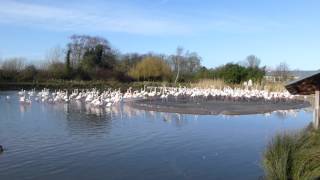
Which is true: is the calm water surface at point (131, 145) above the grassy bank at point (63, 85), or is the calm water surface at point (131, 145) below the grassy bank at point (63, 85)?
below

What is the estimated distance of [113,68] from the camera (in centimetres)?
7025

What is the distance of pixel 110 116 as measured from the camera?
82.1ft

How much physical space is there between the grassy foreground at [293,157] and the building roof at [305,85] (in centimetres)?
97

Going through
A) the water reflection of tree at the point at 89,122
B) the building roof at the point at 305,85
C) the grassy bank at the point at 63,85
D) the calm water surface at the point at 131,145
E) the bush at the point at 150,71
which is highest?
the bush at the point at 150,71

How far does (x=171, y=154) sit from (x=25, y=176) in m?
4.66

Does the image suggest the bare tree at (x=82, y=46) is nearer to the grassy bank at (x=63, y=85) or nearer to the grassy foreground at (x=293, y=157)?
the grassy bank at (x=63, y=85)

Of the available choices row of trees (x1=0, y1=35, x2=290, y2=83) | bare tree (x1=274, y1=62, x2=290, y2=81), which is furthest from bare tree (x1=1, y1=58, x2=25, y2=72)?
bare tree (x1=274, y1=62, x2=290, y2=81)

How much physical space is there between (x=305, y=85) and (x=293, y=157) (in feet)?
6.70

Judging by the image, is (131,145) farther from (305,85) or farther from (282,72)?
(282,72)

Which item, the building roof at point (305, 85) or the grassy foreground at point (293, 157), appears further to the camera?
the building roof at point (305, 85)

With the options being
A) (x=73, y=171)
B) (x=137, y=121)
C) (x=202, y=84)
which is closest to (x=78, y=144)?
(x=73, y=171)

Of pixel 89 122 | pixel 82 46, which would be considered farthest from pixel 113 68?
pixel 89 122

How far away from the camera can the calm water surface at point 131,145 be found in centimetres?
1216

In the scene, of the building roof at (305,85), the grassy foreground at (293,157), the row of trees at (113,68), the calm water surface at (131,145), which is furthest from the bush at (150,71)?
the grassy foreground at (293,157)
